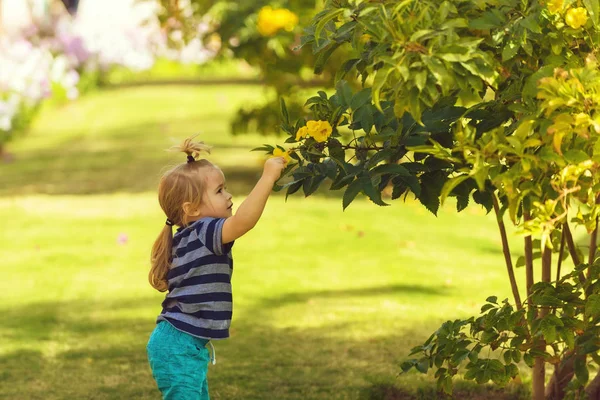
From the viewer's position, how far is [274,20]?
8.38 metres

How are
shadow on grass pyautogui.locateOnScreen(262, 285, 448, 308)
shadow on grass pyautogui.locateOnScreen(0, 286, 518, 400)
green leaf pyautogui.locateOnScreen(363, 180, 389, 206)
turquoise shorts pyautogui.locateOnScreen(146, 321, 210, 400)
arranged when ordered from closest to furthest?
1. green leaf pyautogui.locateOnScreen(363, 180, 389, 206)
2. turquoise shorts pyautogui.locateOnScreen(146, 321, 210, 400)
3. shadow on grass pyautogui.locateOnScreen(0, 286, 518, 400)
4. shadow on grass pyautogui.locateOnScreen(262, 285, 448, 308)

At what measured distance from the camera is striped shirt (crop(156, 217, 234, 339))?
10.7 feet

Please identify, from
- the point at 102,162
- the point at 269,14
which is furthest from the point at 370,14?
the point at 102,162

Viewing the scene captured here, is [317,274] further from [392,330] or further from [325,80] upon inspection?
[325,80]

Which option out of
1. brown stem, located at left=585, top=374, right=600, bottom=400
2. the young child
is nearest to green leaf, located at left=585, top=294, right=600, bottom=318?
brown stem, located at left=585, top=374, right=600, bottom=400

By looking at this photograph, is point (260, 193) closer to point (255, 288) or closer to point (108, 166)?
point (255, 288)

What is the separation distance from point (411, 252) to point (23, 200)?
4.23m

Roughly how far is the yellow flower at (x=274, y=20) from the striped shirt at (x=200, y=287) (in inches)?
209

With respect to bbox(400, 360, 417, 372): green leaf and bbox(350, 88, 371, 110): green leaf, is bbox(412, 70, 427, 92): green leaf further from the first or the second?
bbox(400, 360, 417, 372): green leaf

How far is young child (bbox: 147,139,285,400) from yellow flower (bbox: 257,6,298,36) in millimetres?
5183

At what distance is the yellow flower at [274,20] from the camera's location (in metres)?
8.38

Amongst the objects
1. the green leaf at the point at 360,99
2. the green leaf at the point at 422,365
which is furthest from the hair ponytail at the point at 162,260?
the green leaf at the point at 422,365

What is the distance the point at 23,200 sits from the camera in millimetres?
9516

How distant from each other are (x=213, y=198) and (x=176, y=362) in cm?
56
